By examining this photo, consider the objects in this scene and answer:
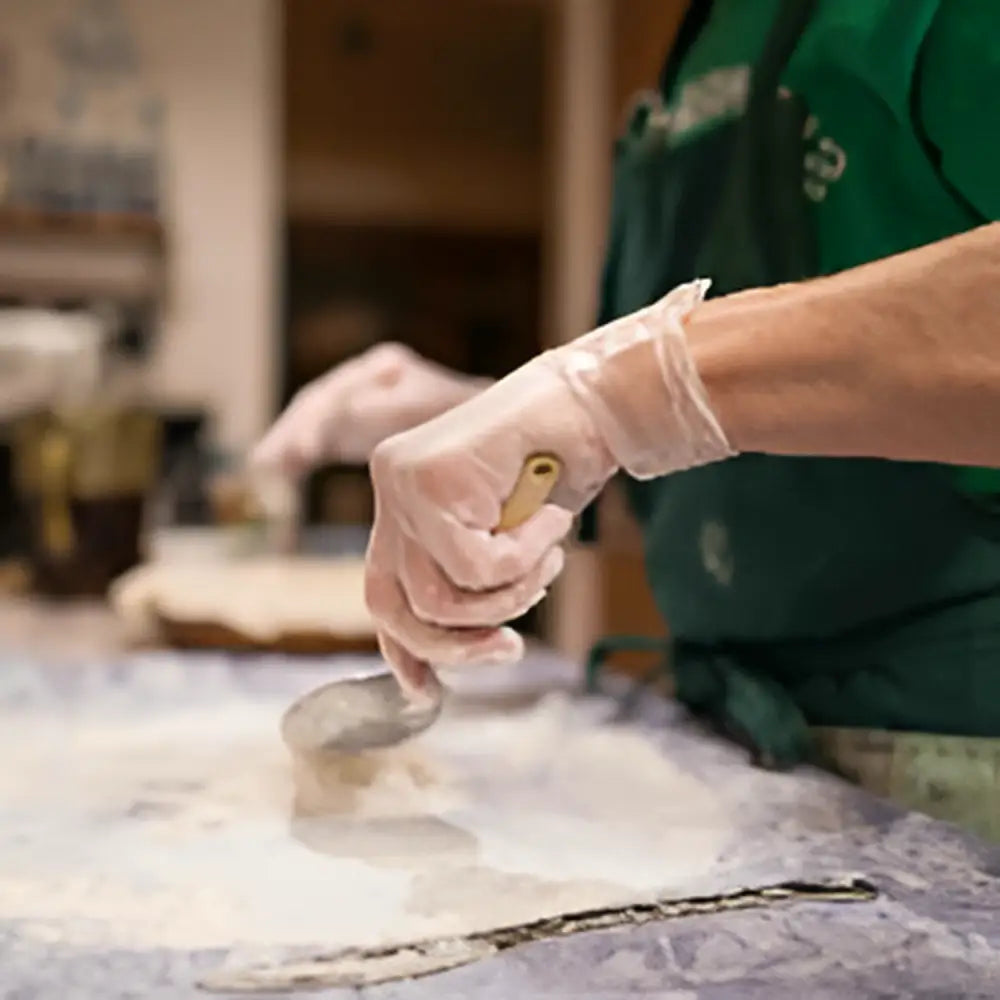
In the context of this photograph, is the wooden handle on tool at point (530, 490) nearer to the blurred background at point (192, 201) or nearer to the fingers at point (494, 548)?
the fingers at point (494, 548)

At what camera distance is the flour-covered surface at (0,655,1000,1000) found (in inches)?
14.5

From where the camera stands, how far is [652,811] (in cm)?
53

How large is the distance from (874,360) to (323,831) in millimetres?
271

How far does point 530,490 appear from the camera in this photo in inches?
17.1

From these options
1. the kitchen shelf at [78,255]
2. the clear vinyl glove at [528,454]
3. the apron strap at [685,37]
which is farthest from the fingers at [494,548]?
the kitchen shelf at [78,255]

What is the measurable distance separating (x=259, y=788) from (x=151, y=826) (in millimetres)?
58

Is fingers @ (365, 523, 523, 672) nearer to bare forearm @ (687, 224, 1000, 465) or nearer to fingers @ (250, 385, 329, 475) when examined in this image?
bare forearm @ (687, 224, 1000, 465)

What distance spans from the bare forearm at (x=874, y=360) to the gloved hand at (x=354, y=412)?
46 centimetres

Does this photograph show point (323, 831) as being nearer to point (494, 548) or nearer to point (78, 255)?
point (494, 548)

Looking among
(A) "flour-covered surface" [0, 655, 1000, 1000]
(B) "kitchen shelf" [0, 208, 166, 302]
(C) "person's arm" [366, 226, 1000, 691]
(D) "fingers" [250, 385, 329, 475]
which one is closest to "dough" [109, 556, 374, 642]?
(D) "fingers" [250, 385, 329, 475]

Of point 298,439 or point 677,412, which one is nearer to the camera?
point 677,412

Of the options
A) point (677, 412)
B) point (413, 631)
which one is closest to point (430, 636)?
point (413, 631)

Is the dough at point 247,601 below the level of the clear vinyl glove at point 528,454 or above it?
below

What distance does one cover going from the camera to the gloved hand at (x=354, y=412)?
2.84ft
